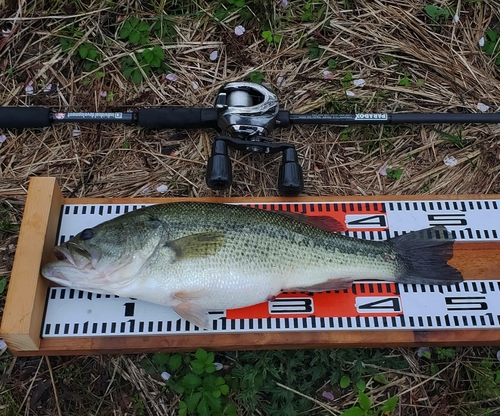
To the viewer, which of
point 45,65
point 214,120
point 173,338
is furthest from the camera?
point 45,65

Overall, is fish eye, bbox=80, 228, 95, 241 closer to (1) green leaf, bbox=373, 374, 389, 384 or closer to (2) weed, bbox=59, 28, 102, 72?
(2) weed, bbox=59, 28, 102, 72

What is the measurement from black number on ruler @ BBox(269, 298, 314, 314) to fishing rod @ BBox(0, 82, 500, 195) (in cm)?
92

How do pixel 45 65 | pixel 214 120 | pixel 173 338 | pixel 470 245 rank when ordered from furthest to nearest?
pixel 45 65
pixel 214 120
pixel 470 245
pixel 173 338

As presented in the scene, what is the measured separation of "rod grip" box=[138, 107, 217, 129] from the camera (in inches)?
169

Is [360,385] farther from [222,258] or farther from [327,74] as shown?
[327,74]

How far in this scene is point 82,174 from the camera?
445 centimetres

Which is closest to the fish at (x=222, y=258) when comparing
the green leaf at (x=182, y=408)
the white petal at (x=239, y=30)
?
the green leaf at (x=182, y=408)

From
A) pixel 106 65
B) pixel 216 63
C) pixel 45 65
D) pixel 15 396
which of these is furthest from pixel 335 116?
pixel 15 396

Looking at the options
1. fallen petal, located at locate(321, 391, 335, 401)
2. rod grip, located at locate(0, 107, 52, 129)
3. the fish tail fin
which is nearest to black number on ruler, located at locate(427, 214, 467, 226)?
the fish tail fin

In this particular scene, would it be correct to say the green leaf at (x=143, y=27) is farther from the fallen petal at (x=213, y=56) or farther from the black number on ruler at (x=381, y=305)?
the black number on ruler at (x=381, y=305)

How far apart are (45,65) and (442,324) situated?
443 cm

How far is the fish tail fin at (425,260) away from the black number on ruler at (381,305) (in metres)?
0.18

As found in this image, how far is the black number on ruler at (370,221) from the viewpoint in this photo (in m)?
4.03

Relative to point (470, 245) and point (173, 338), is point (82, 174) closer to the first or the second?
point (173, 338)
